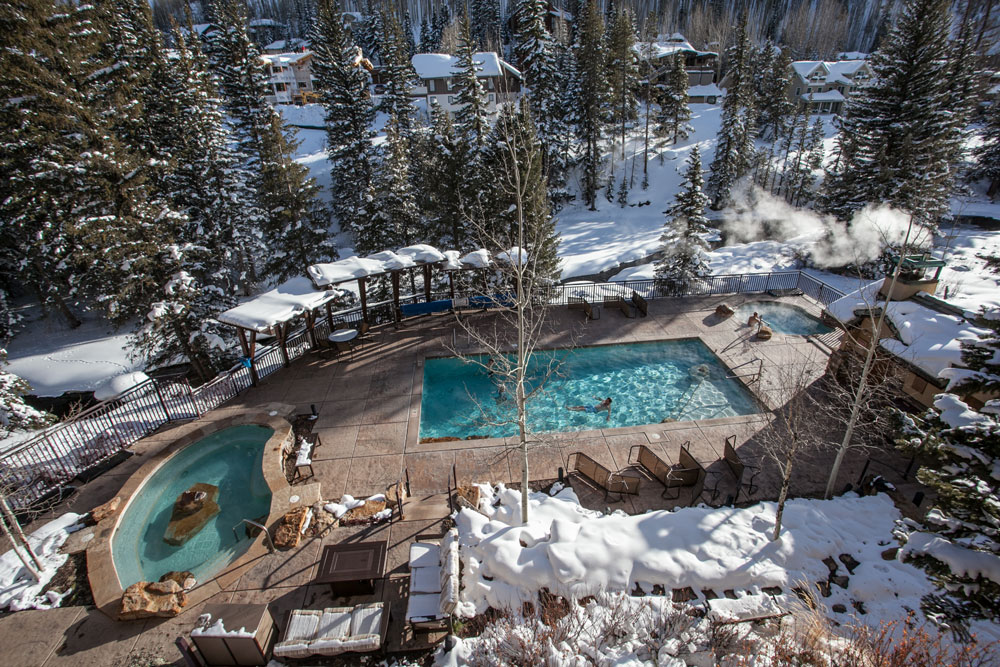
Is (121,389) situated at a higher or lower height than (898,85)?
lower

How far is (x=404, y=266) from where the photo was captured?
53.5ft

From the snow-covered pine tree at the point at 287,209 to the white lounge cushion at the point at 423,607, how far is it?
22.6m

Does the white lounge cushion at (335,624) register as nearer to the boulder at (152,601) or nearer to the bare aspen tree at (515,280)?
the boulder at (152,601)

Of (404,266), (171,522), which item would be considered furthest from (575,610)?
(404,266)

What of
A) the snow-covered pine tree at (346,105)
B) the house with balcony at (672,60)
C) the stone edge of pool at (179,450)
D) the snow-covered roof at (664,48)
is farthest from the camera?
the snow-covered roof at (664,48)

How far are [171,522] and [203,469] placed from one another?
1.63 m

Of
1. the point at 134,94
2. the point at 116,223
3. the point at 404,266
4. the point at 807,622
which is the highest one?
the point at 134,94

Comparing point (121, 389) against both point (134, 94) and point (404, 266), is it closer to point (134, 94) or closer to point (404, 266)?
point (404, 266)

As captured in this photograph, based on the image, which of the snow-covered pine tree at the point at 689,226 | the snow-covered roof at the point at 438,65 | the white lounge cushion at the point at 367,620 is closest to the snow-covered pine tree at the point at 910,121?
the snow-covered pine tree at the point at 689,226

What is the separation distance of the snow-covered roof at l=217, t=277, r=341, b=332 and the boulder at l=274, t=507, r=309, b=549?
225 inches

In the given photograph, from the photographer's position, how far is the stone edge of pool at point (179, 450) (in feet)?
27.2

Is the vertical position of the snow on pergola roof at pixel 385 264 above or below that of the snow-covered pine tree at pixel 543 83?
below

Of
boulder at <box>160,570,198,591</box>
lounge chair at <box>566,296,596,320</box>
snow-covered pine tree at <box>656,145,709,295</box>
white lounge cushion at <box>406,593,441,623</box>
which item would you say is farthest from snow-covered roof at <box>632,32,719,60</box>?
boulder at <box>160,570,198,591</box>

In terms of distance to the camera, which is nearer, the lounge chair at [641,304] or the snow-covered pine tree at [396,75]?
the lounge chair at [641,304]
